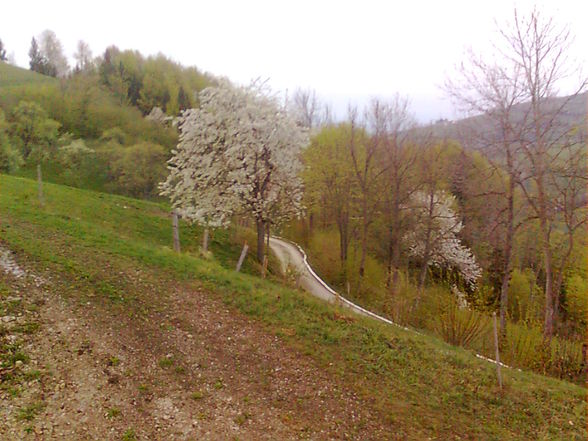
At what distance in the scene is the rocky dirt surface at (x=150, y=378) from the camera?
15.1 feet

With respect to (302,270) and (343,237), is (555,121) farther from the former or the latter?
(343,237)

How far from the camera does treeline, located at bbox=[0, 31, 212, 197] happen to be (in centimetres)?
→ 2238

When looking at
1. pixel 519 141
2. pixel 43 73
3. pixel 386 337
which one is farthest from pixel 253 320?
pixel 43 73

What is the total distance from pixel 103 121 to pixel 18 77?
27.0 metres

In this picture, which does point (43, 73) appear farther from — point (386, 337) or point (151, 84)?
point (386, 337)

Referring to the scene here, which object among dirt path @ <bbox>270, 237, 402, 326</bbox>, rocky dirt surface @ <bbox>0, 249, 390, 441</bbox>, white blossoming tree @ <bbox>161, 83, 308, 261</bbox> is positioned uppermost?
white blossoming tree @ <bbox>161, 83, 308, 261</bbox>

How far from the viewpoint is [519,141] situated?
9766 millimetres

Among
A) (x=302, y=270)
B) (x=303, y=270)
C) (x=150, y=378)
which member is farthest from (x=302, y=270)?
(x=150, y=378)

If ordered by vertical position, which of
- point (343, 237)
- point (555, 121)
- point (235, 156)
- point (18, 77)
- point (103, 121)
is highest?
point (18, 77)

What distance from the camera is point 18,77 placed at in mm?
49312

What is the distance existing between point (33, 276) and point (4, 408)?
3.36m

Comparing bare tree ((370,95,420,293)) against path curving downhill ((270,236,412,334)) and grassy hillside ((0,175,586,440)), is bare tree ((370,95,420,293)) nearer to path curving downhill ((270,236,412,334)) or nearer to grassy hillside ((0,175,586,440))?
path curving downhill ((270,236,412,334))

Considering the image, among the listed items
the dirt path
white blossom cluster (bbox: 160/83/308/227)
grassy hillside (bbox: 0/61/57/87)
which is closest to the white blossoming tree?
white blossom cluster (bbox: 160/83/308/227)

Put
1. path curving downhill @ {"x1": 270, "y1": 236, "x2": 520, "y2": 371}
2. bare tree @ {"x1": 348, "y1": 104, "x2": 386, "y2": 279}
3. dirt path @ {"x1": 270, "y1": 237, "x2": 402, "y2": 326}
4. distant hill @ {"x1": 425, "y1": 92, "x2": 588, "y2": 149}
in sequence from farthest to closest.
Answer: bare tree @ {"x1": 348, "y1": 104, "x2": 386, "y2": 279} < path curving downhill @ {"x1": 270, "y1": 236, "x2": 520, "y2": 371} < dirt path @ {"x1": 270, "y1": 237, "x2": 402, "y2": 326} < distant hill @ {"x1": 425, "y1": 92, "x2": 588, "y2": 149}
